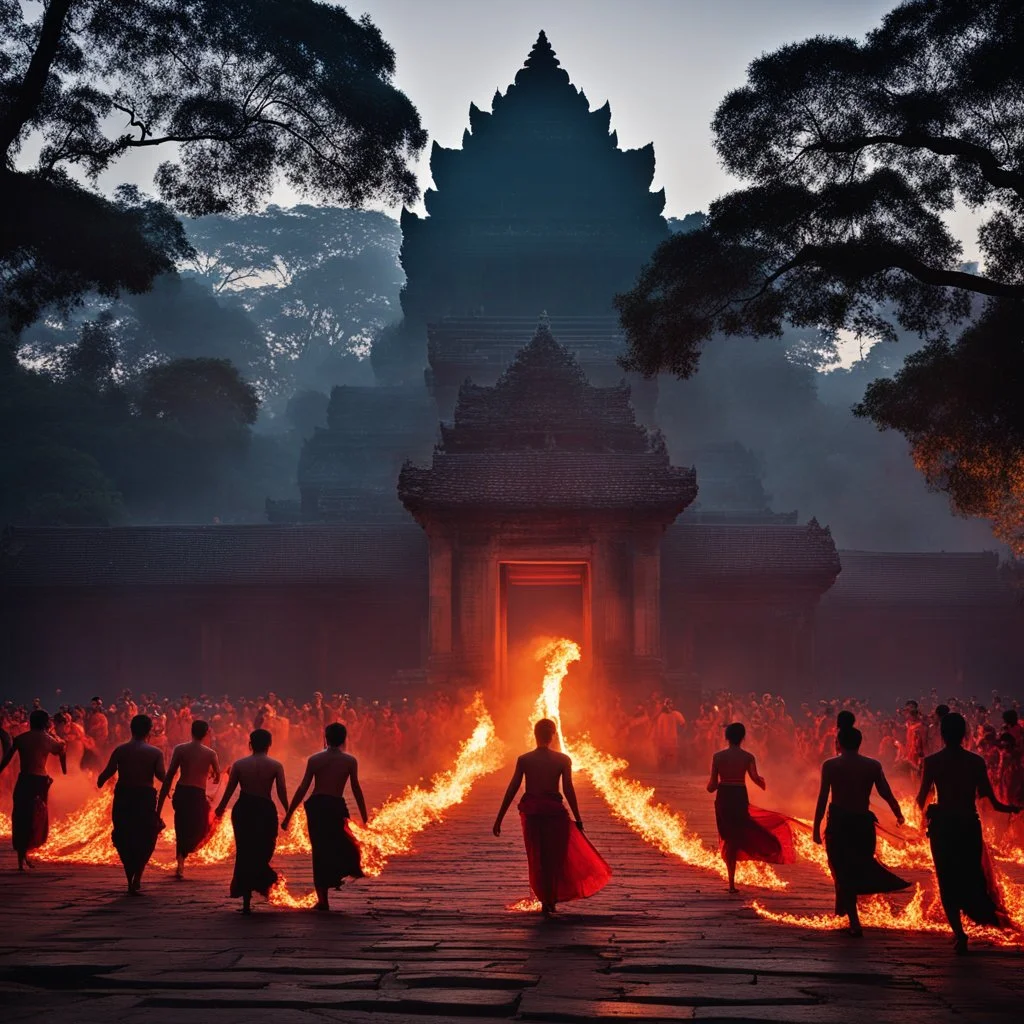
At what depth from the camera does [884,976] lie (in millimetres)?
7230

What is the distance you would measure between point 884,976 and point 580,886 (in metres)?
3.05

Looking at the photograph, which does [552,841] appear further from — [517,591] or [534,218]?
[534,218]

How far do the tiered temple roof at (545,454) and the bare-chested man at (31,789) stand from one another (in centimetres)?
1703

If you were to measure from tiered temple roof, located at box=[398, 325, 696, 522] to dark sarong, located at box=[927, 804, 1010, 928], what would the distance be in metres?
21.2

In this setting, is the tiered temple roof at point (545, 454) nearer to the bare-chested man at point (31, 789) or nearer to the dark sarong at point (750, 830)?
the bare-chested man at point (31, 789)

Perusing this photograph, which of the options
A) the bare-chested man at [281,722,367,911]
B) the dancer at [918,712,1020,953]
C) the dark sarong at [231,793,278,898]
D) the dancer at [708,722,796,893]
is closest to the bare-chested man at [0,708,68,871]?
the dark sarong at [231,793,278,898]

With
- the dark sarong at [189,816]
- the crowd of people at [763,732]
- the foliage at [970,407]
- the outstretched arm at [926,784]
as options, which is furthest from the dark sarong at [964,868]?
the crowd of people at [763,732]

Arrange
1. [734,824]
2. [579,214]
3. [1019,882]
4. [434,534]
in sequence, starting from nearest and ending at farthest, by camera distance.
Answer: [734,824]
[1019,882]
[434,534]
[579,214]

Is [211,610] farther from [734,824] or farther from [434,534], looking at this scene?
[734,824]

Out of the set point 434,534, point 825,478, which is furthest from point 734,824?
point 825,478

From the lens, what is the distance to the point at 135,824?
11.1 m

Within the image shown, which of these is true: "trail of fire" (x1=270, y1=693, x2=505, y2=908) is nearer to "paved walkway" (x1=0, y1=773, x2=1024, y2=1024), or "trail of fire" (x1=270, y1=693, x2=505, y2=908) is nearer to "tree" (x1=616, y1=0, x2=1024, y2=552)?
"paved walkway" (x1=0, y1=773, x2=1024, y2=1024)

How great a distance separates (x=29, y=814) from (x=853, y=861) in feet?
25.8

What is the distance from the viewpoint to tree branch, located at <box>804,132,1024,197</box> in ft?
43.7
